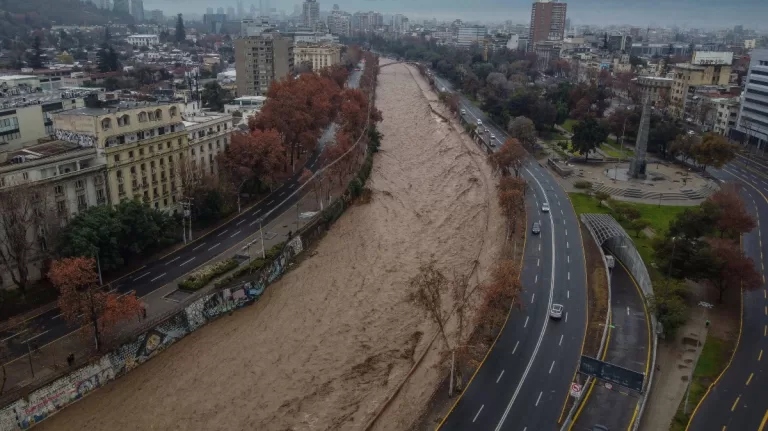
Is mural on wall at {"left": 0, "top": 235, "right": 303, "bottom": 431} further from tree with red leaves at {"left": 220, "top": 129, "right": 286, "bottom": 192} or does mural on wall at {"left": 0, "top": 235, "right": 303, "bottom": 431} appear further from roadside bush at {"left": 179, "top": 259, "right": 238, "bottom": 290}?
tree with red leaves at {"left": 220, "top": 129, "right": 286, "bottom": 192}

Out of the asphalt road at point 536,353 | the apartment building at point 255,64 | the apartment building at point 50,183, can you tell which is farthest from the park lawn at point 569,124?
the apartment building at point 50,183

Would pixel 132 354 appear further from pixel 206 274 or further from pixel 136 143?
pixel 136 143

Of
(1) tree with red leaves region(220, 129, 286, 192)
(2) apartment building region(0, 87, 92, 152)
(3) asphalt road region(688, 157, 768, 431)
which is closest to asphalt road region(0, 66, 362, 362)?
(1) tree with red leaves region(220, 129, 286, 192)

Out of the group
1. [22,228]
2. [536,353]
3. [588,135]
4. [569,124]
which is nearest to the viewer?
[536,353]

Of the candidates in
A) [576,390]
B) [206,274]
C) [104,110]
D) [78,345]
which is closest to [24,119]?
[104,110]

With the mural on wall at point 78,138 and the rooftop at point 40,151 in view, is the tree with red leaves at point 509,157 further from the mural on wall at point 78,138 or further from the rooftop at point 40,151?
the rooftop at point 40,151

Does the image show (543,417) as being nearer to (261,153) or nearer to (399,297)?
(399,297)

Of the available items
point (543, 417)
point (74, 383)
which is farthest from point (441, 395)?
point (74, 383)
